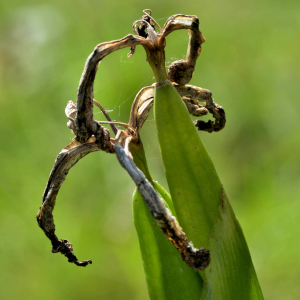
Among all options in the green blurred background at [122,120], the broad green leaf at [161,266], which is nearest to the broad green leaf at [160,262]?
the broad green leaf at [161,266]

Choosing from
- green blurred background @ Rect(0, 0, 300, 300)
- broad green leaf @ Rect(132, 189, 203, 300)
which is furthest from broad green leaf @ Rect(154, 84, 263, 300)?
green blurred background @ Rect(0, 0, 300, 300)

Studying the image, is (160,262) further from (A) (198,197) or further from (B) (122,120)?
(B) (122,120)

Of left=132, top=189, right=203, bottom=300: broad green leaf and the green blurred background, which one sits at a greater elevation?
the green blurred background

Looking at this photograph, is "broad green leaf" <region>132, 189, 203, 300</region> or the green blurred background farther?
the green blurred background

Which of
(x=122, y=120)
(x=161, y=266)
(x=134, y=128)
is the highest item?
(x=122, y=120)

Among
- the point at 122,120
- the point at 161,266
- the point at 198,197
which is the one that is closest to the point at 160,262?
the point at 161,266

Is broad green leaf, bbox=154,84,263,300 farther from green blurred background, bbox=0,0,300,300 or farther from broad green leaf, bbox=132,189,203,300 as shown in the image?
green blurred background, bbox=0,0,300,300

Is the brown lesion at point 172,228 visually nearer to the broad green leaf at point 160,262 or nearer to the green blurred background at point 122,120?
the broad green leaf at point 160,262
